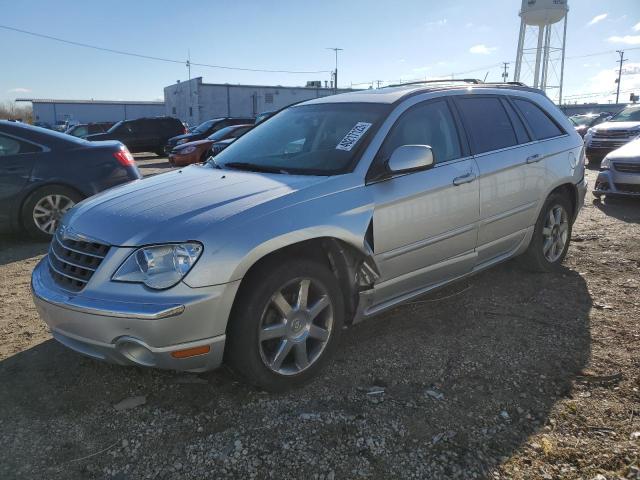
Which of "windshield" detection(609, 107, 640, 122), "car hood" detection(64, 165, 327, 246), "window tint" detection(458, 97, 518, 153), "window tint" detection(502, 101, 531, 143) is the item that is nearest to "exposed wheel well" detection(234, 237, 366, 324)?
"car hood" detection(64, 165, 327, 246)

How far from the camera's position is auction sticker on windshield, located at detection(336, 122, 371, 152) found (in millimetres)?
3293

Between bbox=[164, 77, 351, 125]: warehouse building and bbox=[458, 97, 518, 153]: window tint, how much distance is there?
4463 centimetres

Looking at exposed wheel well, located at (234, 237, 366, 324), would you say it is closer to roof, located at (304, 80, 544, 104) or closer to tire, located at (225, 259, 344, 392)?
tire, located at (225, 259, 344, 392)

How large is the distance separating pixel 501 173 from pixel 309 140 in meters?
1.51

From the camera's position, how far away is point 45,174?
6.07 meters

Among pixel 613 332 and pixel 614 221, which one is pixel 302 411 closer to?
pixel 613 332

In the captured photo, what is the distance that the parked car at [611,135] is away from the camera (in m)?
12.9

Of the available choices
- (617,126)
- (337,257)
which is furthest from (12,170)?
(617,126)

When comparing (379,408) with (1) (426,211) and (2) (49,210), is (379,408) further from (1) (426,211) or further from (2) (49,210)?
(2) (49,210)

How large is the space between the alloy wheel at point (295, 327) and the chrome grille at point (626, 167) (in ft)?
22.5

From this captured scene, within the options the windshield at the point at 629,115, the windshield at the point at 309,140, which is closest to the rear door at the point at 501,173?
the windshield at the point at 309,140

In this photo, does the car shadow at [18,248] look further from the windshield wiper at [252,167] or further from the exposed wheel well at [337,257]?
the exposed wheel well at [337,257]

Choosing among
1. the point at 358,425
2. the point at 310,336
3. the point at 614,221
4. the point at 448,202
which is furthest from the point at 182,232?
the point at 614,221

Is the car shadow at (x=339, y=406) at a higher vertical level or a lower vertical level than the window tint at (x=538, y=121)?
lower
